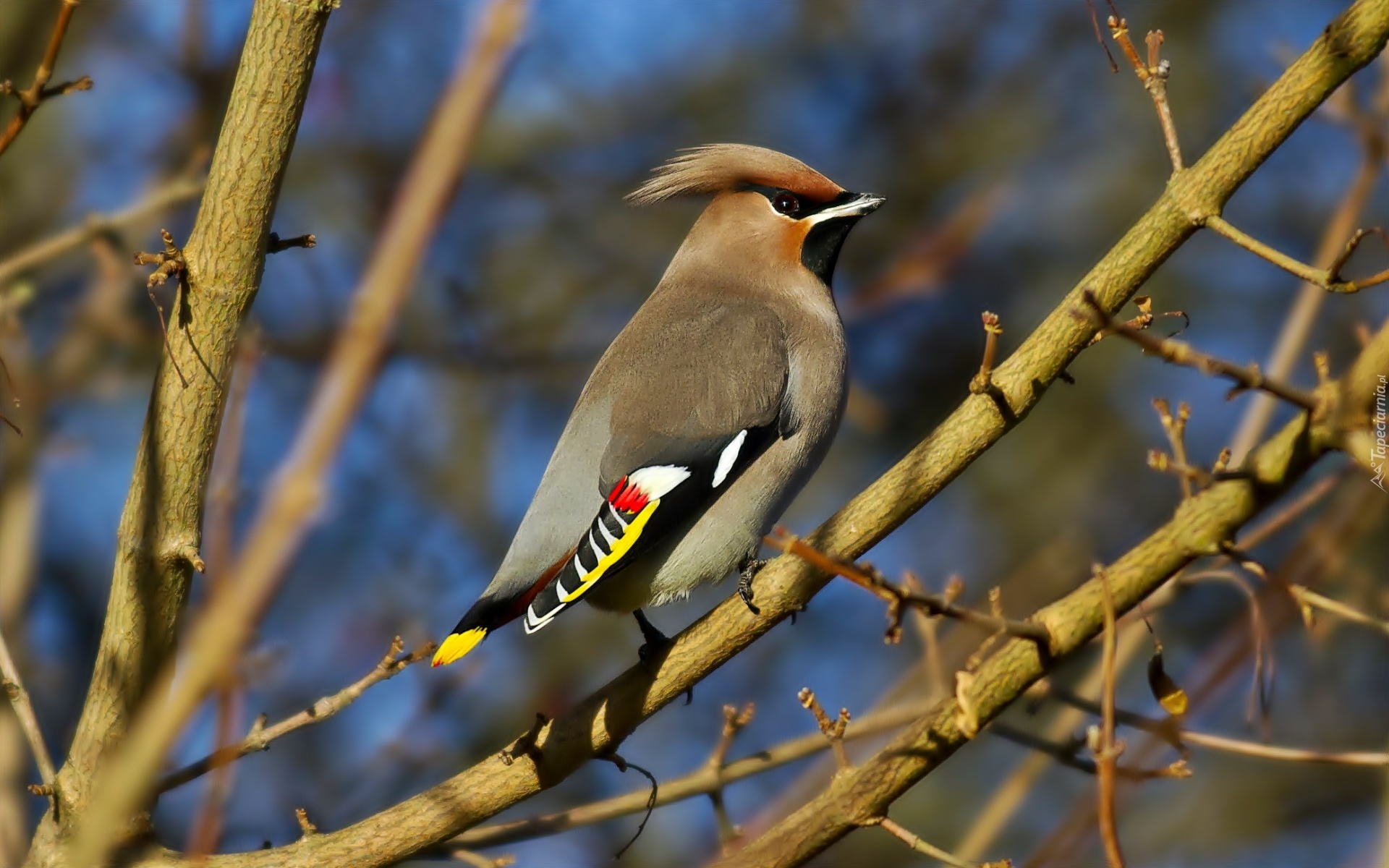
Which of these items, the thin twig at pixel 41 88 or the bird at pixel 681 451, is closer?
the thin twig at pixel 41 88

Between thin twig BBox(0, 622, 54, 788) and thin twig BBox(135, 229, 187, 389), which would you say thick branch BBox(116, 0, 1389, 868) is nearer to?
thin twig BBox(0, 622, 54, 788)

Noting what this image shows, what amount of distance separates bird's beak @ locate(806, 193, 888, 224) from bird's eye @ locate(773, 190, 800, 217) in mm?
62

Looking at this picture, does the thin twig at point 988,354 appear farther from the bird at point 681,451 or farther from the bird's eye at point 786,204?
the bird's eye at point 786,204

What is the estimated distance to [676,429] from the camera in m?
4.07

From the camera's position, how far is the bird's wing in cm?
372

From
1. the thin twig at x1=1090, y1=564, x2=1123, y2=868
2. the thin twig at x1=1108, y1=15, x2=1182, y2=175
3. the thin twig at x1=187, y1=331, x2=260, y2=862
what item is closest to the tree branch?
the thin twig at x1=187, y1=331, x2=260, y2=862

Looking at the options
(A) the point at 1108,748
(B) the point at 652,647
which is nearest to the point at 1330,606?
(A) the point at 1108,748

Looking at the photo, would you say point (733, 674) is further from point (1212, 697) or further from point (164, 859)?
point (1212, 697)

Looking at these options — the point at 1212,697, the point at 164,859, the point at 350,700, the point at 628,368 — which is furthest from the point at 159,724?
the point at 628,368

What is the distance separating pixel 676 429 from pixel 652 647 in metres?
0.60

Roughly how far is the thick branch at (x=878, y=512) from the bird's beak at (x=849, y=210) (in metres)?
1.86

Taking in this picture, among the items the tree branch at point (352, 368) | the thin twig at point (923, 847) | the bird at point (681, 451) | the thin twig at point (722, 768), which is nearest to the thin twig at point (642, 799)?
the thin twig at point (722, 768)

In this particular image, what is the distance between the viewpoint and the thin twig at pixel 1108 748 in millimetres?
1911

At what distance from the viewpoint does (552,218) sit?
856 centimetres
